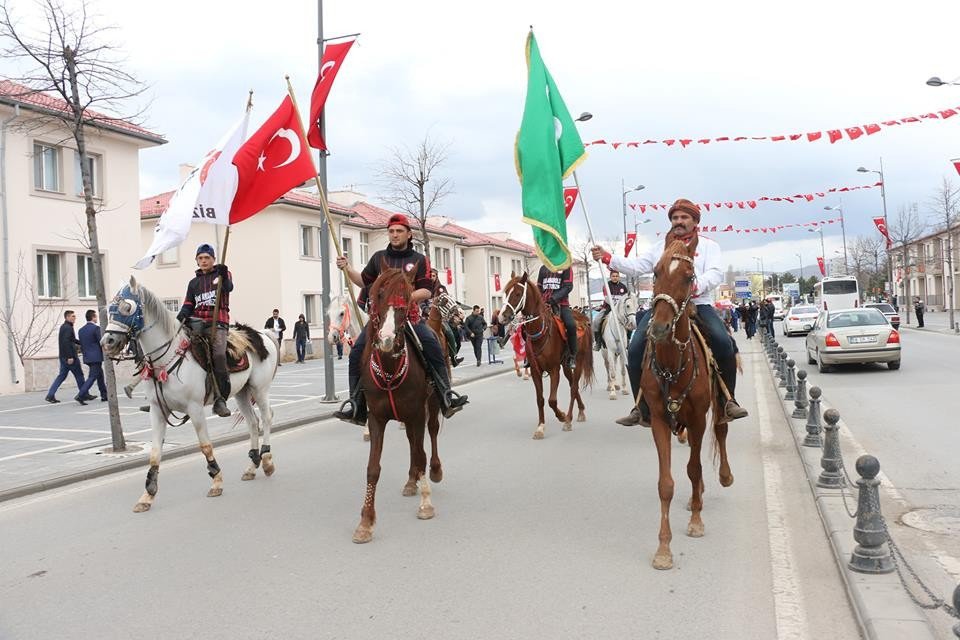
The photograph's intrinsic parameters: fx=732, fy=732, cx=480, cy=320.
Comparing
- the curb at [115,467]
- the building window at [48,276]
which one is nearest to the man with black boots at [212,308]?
the curb at [115,467]

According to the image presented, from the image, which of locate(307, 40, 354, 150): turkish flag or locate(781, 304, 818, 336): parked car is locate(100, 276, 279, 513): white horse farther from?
locate(781, 304, 818, 336): parked car

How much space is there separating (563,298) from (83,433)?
8.29 m

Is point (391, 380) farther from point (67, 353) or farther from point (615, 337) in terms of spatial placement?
point (67, 353)

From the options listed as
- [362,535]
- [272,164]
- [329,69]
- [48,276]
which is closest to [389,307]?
[362,535]

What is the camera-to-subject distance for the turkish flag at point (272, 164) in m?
8.73

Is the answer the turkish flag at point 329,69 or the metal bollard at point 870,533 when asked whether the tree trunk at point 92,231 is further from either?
the metal bollard at point 870,533

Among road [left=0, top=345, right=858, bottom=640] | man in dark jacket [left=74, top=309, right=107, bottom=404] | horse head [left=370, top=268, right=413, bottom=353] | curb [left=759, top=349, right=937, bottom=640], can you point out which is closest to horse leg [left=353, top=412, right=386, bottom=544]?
road [left=0, top=345, right=858, bottom=640]

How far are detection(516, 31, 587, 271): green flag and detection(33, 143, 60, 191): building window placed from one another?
18.6m

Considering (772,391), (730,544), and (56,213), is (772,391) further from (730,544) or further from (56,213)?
(56,213)

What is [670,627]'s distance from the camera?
13.2 feet

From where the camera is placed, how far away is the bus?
48938mm

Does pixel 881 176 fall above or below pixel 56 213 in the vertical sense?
above

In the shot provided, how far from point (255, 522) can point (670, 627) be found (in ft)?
12.8

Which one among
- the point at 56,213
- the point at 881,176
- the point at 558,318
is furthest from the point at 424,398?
the point at 881,176
